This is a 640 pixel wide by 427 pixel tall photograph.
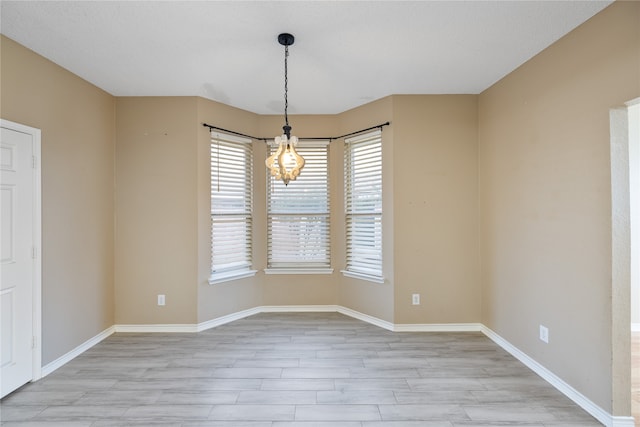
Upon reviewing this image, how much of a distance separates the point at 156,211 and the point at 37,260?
124 cm

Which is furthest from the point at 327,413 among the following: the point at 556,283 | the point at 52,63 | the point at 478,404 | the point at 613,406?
the point at 52,63

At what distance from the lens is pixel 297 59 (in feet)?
9.66

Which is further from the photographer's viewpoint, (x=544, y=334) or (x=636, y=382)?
(x=544, y=334)

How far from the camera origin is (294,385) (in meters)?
2.62

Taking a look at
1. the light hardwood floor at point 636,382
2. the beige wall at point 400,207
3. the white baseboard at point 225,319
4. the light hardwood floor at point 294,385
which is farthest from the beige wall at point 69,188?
the light hardwood floor at point 636,382

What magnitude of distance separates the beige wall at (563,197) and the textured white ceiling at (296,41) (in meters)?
0.28

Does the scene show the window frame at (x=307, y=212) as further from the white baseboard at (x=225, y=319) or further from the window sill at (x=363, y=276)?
the white baseboard at (x=225, y=319)

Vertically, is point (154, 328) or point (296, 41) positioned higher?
point (296, 41)

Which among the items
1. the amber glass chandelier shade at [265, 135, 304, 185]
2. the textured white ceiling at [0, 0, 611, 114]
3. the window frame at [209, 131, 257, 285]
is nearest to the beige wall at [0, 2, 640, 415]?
the window frame at [209, 131, 257, 285]

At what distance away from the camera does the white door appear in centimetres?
248

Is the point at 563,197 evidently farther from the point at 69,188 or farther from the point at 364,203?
the point at 69,188

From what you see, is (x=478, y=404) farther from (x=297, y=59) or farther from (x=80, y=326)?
(x=80, y=326)

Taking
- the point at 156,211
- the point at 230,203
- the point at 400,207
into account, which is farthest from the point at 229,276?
the point at 400,207

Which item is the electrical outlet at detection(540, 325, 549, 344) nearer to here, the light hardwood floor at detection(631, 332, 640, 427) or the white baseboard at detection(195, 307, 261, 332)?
the light hardwood floor at detection(631, 332, 640, 427)
